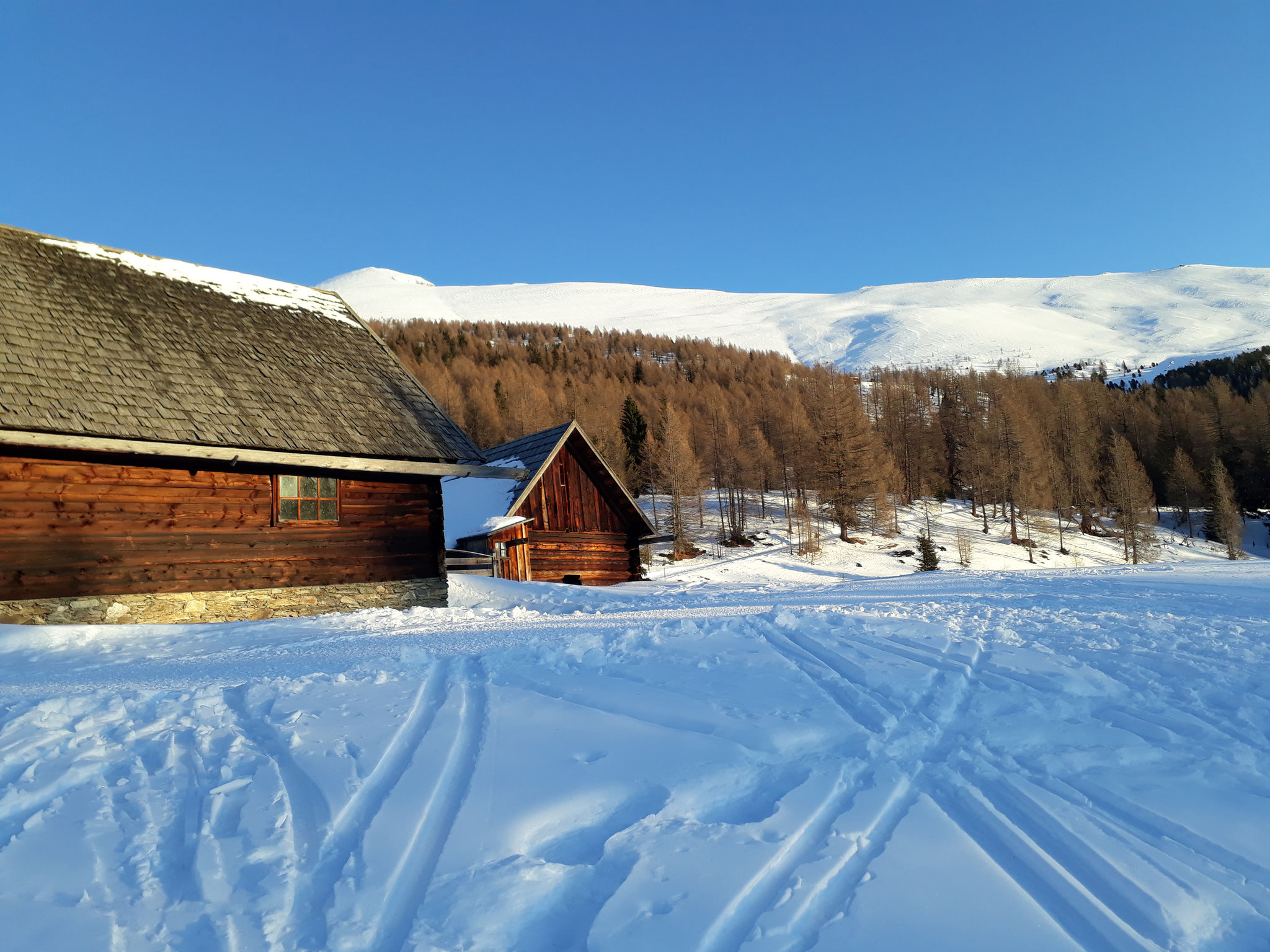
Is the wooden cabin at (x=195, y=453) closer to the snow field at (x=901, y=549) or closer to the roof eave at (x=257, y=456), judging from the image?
the roof eave at (x=257, y=456)

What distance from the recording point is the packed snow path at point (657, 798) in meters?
3.00

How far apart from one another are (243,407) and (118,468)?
6.87ft

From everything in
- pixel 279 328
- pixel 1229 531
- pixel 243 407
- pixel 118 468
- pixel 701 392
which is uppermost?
pixel 701 392

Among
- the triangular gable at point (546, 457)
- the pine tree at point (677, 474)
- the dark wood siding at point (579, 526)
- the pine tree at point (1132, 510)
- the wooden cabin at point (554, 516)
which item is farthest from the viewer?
the pine tree at point (677, 474)

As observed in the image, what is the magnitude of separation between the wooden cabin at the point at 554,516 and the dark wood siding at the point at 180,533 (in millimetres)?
4989

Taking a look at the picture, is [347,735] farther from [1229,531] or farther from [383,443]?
[1229,531]

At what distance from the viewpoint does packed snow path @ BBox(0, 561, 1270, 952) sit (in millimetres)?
3000

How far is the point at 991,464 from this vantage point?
Result: 204 ft

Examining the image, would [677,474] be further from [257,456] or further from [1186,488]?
[1186,488]

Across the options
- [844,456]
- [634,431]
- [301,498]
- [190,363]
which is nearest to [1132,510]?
[844,456]

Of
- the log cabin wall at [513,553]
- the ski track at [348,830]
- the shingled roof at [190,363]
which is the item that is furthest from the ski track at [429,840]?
the log cabin wall at [513,553]

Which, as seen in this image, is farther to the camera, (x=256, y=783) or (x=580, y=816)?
(x=256, y=783)

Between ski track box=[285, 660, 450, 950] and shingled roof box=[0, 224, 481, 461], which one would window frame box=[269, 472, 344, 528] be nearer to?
shingled roof box=[0, 224, 481, 461]

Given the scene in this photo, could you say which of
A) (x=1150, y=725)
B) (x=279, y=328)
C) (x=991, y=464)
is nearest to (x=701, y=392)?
(x=991, y=464)
